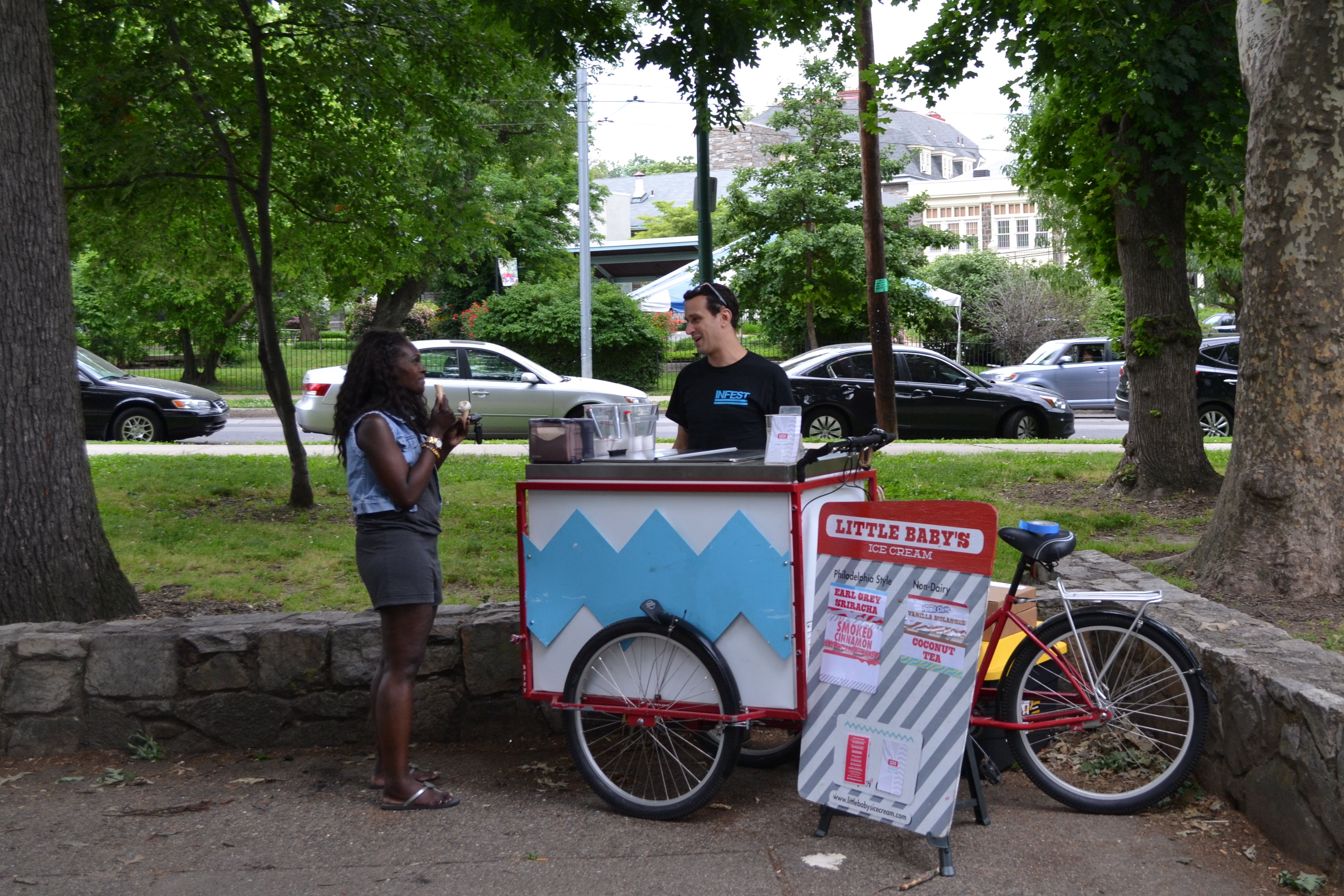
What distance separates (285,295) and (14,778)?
28.5 m

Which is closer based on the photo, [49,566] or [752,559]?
[752,559]

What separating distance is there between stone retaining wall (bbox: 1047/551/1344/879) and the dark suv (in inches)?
510

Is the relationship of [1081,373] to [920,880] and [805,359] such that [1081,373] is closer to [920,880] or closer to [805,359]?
[805,359]

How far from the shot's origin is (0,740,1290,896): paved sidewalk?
3557 mm

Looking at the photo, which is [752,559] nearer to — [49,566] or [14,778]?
[14,778]

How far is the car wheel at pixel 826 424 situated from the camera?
53.1 ft

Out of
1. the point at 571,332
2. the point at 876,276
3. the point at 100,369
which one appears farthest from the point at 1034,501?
the point at 571,332

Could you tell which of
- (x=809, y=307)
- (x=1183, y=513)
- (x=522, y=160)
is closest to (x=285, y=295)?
(x=809, y=307)

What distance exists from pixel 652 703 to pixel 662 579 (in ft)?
1.49

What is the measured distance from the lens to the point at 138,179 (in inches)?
368

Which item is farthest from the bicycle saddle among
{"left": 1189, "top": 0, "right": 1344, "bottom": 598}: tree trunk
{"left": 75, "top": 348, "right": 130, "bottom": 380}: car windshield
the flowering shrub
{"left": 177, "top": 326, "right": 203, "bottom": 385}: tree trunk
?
{"left": 177, "top": 326, "right": 203, "bottom": 385}: tree trunk

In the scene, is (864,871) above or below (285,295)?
below

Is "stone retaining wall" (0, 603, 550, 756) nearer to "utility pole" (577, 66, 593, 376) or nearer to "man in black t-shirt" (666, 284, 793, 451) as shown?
"man in black t-shirt" (666, 284, 793, 451)

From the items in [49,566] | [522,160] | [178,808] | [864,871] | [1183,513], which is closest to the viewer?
[864,871]
